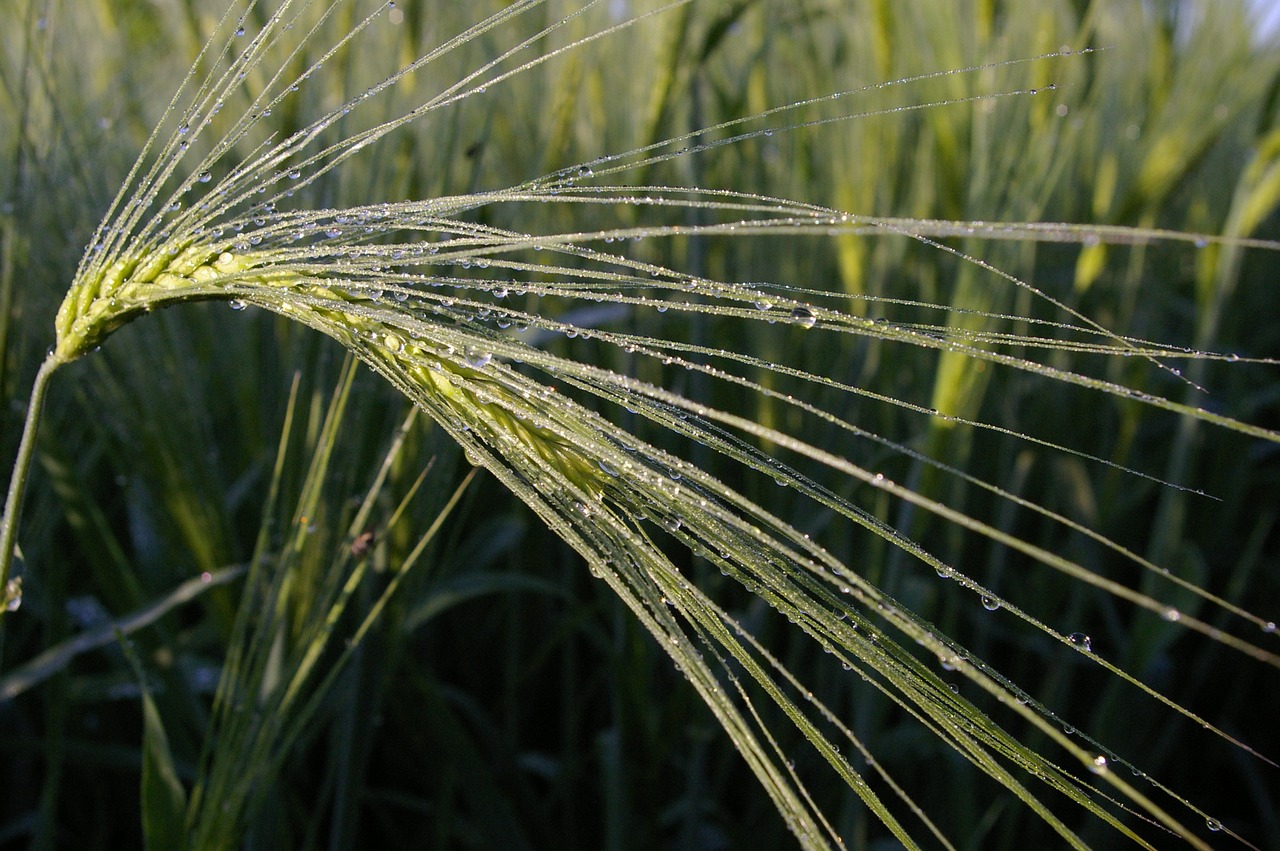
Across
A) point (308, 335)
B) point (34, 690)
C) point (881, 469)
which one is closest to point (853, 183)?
point (881, 469)

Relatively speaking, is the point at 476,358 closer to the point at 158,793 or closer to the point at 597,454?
the point at 597,454

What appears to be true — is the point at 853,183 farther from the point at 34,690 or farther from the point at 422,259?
the point at 34,690

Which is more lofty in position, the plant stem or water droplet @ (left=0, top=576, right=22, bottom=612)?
the plant stem

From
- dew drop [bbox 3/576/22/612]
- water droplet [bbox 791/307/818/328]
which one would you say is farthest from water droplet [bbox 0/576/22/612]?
water droplet [bbox 791/307/818/328]

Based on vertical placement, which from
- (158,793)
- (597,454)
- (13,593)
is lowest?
(158,793)

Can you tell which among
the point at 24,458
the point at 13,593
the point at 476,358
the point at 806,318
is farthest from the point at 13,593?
the point at 806,318

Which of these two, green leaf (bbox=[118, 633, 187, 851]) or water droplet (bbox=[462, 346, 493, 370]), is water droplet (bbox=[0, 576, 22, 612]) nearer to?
green leaf (bbox=[118, 633, 187, 851])

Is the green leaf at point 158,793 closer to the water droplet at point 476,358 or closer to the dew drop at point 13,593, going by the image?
the dew drop at point 13,593

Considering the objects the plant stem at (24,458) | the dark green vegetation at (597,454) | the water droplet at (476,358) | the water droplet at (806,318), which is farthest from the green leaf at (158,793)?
the water droplet at (806,318)
